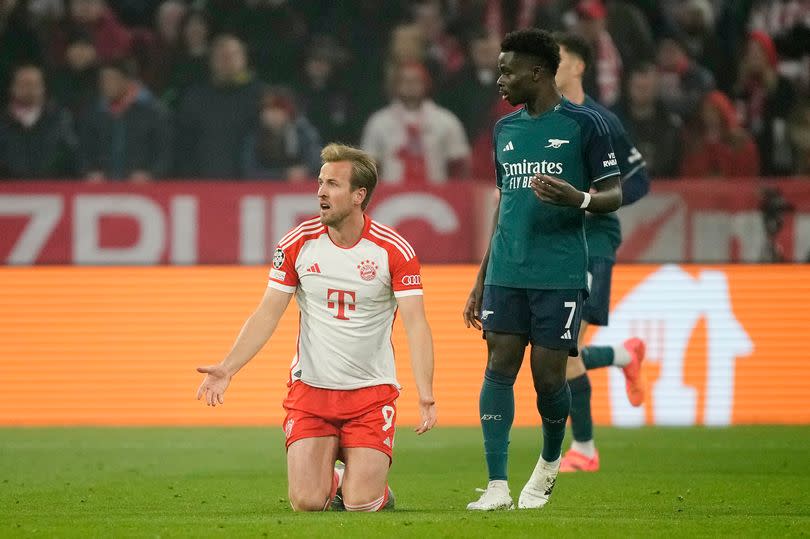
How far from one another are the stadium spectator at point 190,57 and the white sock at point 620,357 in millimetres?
6146

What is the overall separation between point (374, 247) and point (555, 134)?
98 cm

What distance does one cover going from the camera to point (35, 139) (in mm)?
13266

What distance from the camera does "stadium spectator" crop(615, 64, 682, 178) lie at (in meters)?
13.4

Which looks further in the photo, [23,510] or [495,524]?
[23,510]

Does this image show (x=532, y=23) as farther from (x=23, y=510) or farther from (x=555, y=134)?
(x=23, y=510)

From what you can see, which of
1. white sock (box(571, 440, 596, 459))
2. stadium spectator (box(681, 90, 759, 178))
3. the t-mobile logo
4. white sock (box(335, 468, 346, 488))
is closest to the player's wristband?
the t-mobile logo

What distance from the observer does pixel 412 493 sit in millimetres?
7445

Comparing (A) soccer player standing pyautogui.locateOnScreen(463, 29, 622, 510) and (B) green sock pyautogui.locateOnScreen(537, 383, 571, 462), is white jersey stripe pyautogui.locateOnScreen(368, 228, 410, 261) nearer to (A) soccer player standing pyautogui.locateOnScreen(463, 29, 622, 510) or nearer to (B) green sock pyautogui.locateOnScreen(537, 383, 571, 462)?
(A) soccer player standing pyautogui.locateOnScreen(463, 29, 622, 510)

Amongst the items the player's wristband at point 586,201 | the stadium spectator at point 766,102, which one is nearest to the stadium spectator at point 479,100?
the stadium spectator at point 766,102

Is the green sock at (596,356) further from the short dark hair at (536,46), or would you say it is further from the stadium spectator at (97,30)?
Answer: the stadium spectator at (97,30)

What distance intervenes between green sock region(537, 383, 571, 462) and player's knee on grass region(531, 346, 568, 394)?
93 millimetres

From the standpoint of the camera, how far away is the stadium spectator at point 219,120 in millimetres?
13375

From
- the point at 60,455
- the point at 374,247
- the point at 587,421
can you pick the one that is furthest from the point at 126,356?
the point at 374,247

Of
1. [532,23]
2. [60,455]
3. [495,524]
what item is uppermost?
[532,23]
